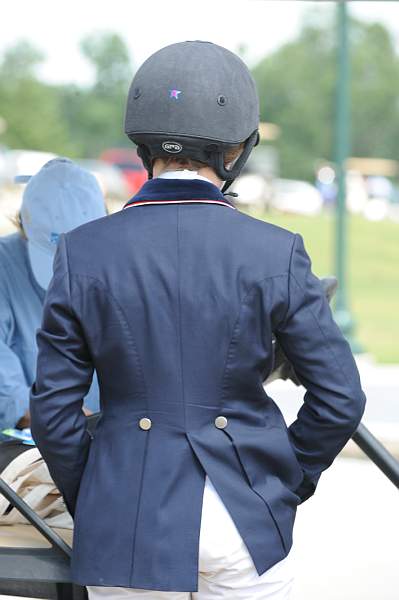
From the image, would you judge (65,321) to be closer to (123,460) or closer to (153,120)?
(123,460)

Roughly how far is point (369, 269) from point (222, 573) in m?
16.4

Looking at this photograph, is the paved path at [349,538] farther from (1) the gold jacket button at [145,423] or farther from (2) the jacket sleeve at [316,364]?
(1) the gold jacket button at [145,423]

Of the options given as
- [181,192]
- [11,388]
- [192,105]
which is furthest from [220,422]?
[11,388]

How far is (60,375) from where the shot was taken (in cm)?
175

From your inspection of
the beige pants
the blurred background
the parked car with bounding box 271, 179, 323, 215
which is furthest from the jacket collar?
the parked car with bounding box 271, 179, 323, 215

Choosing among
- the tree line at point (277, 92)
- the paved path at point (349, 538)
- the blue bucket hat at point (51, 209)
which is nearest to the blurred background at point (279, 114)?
the tree line at point (277, 92)

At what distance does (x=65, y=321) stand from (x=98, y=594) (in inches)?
18.2

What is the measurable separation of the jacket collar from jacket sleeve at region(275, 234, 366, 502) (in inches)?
6.2

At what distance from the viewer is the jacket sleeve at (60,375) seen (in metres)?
1.75

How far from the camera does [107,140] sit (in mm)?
35031

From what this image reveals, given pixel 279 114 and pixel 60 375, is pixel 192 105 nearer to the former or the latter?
pixel 60 375

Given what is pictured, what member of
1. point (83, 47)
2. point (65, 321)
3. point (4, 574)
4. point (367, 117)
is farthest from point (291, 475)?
point (367, 117)

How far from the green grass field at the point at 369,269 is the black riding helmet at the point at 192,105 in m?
8.25

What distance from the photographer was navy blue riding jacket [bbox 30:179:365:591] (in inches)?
67.0
